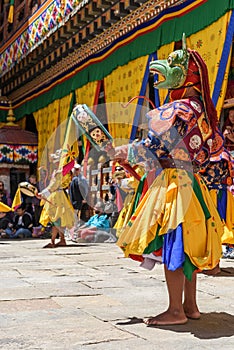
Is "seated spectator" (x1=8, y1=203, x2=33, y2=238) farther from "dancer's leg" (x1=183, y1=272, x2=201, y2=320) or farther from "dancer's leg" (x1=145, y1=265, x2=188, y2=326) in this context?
"dancer's leg" (x1=145, y1=265, x2=188, y2=326)

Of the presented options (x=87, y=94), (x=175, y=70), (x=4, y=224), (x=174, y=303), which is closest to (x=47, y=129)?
(x=87, y=94)

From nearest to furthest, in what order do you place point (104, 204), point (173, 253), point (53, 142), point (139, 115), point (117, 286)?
point (173, 253) → point (117, 286) → point (139, 115) → point (104, 204) → point (53, 142)

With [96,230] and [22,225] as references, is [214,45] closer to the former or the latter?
[96,230]

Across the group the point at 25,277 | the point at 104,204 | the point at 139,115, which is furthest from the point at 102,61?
the point at 25,277

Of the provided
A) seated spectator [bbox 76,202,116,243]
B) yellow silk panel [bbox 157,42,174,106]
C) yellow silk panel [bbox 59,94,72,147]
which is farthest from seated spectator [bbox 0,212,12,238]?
yellow silk panel [bbox 157,42,174,106]

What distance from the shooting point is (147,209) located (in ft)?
9.52

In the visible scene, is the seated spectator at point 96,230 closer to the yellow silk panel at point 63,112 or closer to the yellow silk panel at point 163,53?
the yellow silk panel at point 163,53

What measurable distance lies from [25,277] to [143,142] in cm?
207

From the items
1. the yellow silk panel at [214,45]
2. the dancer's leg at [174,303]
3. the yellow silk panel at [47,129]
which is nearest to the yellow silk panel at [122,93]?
the yellow silk panel at [214,45]

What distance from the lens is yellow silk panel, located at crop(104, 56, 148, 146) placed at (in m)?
8.65

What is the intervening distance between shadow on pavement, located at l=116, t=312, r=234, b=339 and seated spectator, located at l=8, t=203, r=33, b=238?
7.29 m

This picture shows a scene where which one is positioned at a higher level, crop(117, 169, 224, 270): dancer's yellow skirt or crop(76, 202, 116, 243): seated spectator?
crop(117, 169, 224, 270): dancer's yellow skirt

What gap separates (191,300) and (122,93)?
6412 mm

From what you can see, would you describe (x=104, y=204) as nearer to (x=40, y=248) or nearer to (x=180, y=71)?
(x=40, y=248)
